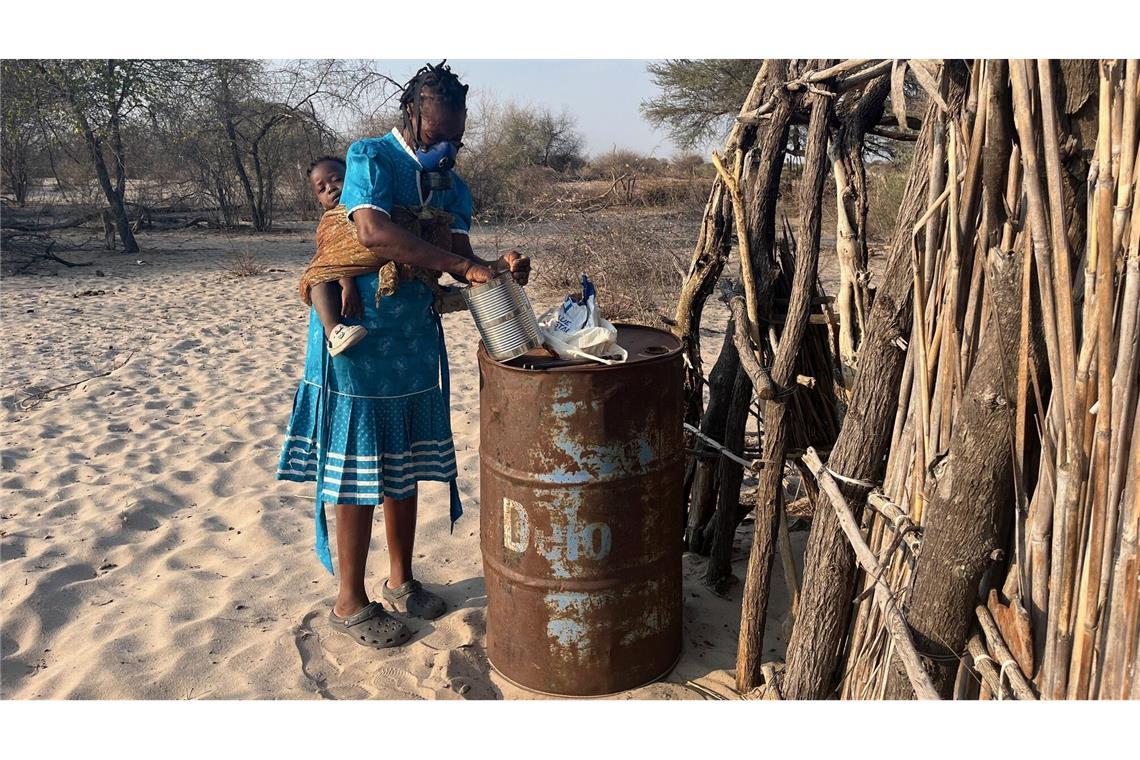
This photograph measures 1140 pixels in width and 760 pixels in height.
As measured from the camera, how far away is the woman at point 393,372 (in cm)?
278

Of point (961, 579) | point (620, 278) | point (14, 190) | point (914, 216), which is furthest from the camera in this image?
point (14, 190)

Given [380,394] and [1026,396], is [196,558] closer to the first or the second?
[380,394]

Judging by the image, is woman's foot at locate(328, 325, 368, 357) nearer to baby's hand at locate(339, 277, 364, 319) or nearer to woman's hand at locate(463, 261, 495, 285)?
baby's hand at locate(339, 277, 364, 319)

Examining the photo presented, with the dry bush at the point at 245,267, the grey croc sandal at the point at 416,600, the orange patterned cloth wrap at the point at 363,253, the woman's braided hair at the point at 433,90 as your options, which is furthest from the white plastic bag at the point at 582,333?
the dry bush at the point at 245,267

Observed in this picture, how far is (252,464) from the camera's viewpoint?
15.6 feet

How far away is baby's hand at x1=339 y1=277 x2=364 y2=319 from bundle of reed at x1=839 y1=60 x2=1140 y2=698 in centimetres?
177

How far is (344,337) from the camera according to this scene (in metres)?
2.86

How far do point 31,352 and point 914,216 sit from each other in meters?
7.03

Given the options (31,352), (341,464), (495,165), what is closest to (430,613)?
(341,464)

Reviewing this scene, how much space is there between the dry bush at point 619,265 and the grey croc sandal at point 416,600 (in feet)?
15.7

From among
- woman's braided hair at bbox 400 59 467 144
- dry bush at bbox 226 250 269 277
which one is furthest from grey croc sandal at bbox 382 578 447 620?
dry bush at bbox 226 250 269 277

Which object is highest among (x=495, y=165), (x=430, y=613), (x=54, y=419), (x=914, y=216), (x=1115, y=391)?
(x=495, y=165)

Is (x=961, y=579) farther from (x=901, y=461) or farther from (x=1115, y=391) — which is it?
(x=1115, y=391)

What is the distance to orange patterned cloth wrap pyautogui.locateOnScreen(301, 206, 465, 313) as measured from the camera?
9.48 feet
